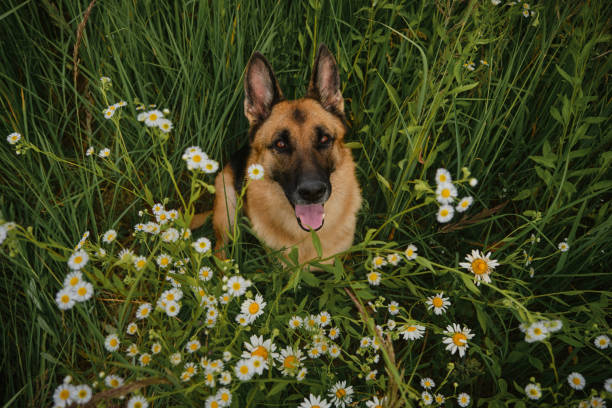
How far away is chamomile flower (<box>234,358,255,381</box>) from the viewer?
1.20m

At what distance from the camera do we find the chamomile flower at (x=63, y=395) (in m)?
1.02

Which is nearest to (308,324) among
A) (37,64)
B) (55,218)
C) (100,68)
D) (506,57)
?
(55,218)

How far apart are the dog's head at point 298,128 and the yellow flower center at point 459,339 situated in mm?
1235

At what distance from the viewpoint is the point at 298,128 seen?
8.31ft

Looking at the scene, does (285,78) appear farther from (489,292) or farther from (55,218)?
(489,292)

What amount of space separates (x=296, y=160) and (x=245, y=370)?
1.59 m

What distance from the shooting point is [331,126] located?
261cm

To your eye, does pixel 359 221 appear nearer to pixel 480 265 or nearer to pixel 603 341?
pixel 480 265

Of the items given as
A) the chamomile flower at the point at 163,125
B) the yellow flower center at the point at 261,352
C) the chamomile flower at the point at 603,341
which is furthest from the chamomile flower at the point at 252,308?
the chamomile flower at the point at 603,341

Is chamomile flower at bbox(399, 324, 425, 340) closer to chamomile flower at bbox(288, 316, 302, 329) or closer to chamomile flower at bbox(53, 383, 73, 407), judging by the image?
chamomile flower at bbox(288, 316, 302, 329)

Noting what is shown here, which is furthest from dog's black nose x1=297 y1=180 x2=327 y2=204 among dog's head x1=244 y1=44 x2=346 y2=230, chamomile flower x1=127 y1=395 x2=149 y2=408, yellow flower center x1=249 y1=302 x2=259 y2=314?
chamomile flower x1=127 y1=395 x2=149 y2=408

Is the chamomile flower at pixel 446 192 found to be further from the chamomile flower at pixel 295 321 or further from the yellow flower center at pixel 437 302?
the chamomile flower at pixel 295 321

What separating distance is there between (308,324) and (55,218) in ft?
5.37

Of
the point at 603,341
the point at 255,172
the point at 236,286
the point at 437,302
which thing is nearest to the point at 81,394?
the point at 236,286
